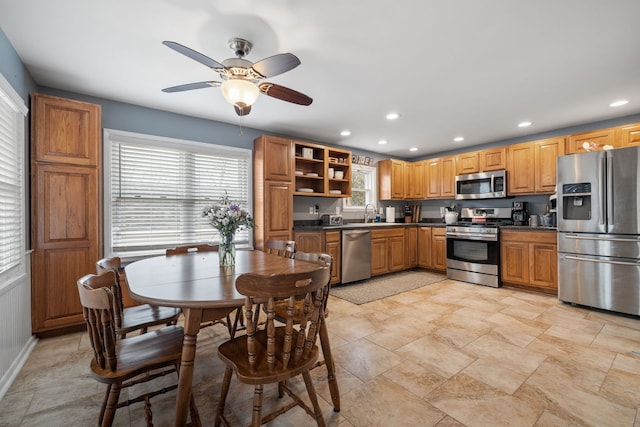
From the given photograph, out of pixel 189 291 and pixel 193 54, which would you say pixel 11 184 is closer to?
pixel 193 54

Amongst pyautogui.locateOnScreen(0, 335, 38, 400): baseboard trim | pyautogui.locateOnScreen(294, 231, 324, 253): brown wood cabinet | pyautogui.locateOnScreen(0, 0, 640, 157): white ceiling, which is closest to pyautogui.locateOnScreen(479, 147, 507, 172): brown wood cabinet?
pyautogui.locateOnScreen(0, 0, 640, 157): white ceiling

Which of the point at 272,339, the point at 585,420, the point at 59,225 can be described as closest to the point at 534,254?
the point at 585,420

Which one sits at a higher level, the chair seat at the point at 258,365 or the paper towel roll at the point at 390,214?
the paper towel roll at the point at 390,214

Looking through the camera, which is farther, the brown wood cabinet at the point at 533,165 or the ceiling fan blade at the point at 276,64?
the brown wood cabinet at the point at 533,165

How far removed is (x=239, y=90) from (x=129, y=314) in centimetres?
176

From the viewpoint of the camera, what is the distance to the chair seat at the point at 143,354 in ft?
4.09

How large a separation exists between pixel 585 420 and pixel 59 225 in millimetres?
4222

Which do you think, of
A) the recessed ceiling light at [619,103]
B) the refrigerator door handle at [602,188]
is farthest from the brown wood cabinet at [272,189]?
the recessed ceiling light at [619,103]

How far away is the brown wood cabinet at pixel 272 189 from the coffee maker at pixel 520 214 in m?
3.70

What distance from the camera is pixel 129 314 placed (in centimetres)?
197

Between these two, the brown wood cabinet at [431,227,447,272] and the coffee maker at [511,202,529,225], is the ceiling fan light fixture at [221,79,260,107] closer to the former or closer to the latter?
the brown wood cabinet at [431,227,447,272]

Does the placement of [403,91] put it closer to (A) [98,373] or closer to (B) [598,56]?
(B) [598,56]

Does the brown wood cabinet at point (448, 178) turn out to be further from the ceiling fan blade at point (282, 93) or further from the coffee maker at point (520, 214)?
the ceiling fan blade at point (282, 93)

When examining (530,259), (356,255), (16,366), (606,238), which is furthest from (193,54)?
(530,259)
